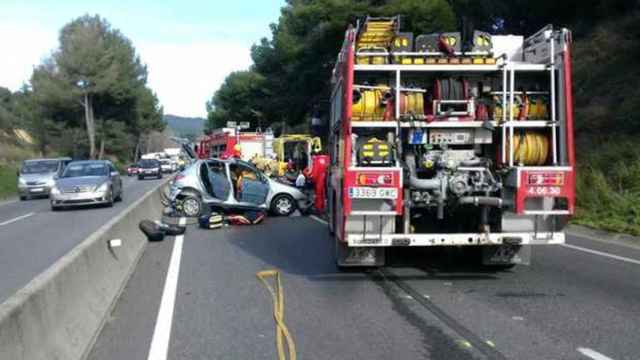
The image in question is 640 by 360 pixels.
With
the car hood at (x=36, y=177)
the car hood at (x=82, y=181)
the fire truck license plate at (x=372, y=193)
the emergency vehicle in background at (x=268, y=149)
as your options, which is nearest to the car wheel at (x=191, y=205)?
the car hood at (x=82, y=181)

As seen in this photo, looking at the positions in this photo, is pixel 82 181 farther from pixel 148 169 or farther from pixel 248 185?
pixel 148 169

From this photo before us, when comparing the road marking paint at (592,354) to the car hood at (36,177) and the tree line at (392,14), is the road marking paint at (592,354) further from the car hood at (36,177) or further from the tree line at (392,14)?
the car hood at (36,177)

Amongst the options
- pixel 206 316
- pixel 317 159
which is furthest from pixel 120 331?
pixel 317 159

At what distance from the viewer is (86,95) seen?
79.2 m

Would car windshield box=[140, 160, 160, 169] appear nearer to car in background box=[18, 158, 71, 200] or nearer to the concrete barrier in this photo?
car in background box=[18, 158, 71, 200]

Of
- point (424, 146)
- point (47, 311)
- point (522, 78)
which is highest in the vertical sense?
point (522, 78)

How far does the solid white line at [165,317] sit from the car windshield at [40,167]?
2375cm

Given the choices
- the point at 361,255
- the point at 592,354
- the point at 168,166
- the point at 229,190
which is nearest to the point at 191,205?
the point at 229,190

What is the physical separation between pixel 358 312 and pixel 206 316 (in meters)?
1.55

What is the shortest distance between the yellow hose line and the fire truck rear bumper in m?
1.09

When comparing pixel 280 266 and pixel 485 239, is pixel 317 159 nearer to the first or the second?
pixel 280 266

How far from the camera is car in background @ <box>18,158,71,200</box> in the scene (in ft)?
112

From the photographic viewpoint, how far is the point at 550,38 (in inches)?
391

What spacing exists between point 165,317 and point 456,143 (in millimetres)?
4185
